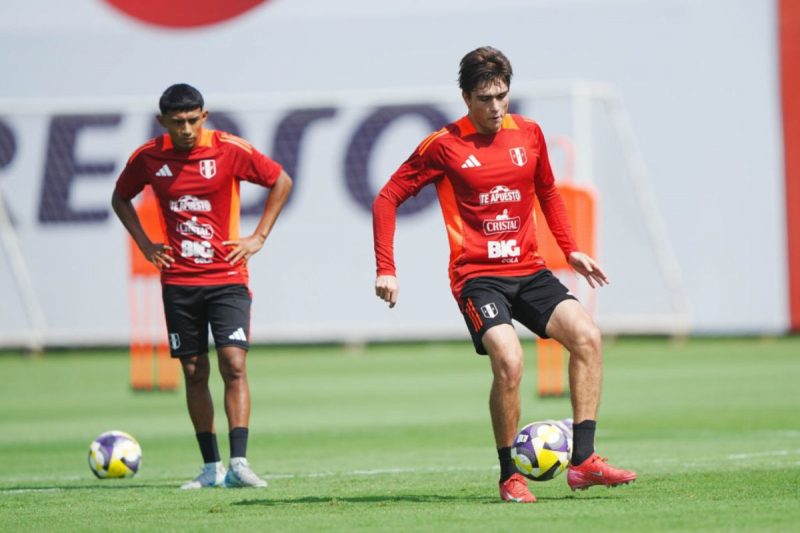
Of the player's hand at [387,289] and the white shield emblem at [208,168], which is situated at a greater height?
the white shield emblem at [208,168]

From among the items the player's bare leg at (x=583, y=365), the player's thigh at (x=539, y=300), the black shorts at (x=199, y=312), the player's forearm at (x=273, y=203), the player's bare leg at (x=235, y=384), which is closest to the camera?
the player's bare leg at (x=583, y=365)

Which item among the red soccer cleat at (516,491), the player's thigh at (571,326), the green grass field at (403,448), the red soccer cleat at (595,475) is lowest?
the green grass field at (403,448)

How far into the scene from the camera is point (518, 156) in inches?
321

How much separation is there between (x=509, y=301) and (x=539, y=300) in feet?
0.54

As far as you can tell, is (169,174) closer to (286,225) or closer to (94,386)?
(94,386)

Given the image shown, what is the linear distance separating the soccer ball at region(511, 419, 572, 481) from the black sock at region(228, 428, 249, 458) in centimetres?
205

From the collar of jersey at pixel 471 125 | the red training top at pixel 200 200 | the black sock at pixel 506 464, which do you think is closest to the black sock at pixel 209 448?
the red training top at pixel 200 200

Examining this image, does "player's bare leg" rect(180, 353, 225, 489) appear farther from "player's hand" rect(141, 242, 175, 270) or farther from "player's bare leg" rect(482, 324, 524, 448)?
"player's bare leg" rect(482, 324, 524, 448)

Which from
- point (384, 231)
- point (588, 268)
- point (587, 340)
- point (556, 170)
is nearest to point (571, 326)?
point (587, 340)

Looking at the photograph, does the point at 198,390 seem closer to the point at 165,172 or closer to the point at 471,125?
the point at 165,172

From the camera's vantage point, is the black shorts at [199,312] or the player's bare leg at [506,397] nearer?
the player's bare leg at [506,397]

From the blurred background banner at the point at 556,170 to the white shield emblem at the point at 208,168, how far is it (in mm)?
13948

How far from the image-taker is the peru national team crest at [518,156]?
8.14 metres

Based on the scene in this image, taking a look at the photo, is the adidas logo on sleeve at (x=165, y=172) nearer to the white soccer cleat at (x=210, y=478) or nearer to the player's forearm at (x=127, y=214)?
the player's forearm at (x=127, y=214)
